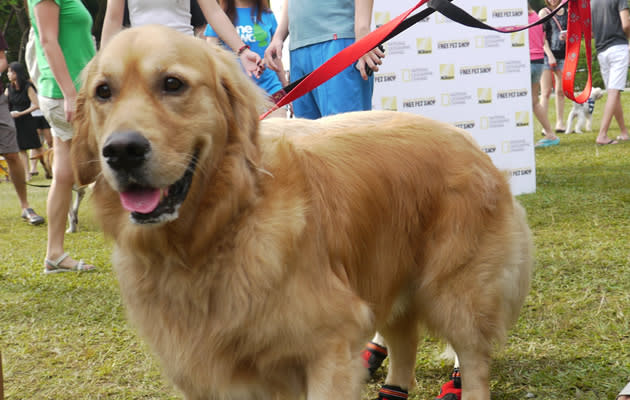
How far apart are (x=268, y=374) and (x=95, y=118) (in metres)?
1.04

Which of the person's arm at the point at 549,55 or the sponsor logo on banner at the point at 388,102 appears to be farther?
the person's arm at the point at 549,55

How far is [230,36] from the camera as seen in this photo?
144 inches

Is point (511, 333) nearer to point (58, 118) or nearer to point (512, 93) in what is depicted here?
point (58, 118)

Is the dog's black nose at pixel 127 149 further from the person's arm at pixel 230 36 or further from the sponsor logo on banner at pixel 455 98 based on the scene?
the sponsor logo on banner at pixel 455 98

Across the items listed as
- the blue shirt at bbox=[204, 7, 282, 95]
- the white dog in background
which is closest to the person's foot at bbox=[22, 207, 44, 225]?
the blue shirt at bbox=[204, 7, 282, 95]

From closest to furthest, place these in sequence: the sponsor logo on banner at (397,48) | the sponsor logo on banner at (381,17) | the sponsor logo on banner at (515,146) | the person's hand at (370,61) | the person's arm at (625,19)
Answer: the person's hand at (370,61) < the sponsor logo on banner at (381,17) < the sponsor logo on banner at (397,48) < the sponsor logo on banner at (515,146) < the person's arm at (625,19)

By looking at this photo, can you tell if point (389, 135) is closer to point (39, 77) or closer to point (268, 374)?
point (268, 374)

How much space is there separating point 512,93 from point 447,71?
85cm

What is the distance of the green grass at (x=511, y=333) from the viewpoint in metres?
3.03

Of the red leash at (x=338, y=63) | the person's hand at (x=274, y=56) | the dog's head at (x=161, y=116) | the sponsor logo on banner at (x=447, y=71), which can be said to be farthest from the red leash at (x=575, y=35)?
the sponsor logo on banner at (x=447, y=71)

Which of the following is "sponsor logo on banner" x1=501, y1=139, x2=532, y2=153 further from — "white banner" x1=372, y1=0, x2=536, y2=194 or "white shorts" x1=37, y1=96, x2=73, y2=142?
"white shorts" x1=37, y1=96, x2=73, y2=142

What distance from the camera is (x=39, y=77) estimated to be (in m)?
5.04

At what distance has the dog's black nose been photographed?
5.87 feet

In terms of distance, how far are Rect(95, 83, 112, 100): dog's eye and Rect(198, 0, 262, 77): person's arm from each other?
5.16ft
